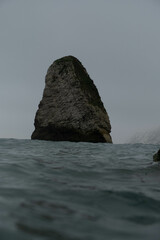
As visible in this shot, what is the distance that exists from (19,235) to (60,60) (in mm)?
31138

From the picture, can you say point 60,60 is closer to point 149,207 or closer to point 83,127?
point 83,127

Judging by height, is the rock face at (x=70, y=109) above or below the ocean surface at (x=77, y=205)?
above

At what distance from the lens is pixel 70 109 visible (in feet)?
91.3

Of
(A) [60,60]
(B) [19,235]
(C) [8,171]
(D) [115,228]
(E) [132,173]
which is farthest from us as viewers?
(A) [60,60]

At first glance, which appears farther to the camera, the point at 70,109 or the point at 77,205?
the point at 70,109

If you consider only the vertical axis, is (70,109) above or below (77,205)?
above

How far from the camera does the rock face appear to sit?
26.6 m

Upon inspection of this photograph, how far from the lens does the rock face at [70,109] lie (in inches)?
1046

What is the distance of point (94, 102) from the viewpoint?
2911cm

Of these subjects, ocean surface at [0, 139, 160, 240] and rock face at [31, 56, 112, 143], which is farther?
rock face at [31, 56, 112, 143]

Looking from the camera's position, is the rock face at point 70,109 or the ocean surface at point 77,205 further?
the rock face at point 70,109

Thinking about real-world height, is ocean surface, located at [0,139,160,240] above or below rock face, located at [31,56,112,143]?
below

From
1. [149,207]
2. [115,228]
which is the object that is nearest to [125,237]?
[115,228]

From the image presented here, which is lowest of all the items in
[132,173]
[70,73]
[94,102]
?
[132,173]
